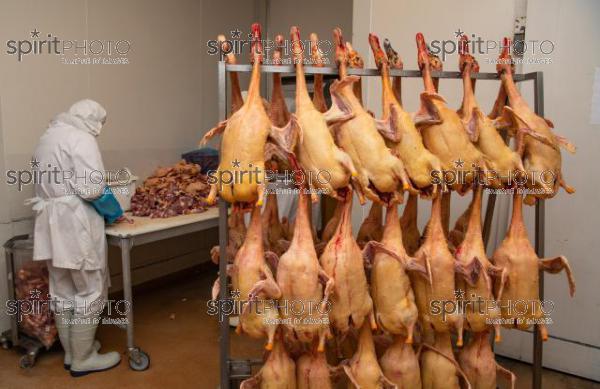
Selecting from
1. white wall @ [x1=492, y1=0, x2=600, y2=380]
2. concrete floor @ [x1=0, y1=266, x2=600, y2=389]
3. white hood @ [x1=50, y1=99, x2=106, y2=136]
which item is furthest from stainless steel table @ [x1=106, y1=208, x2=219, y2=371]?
white wall @ [x1=492, y1=0, x2=600, y2=380]

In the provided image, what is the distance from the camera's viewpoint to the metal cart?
356 cm

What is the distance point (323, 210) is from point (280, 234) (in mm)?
2389

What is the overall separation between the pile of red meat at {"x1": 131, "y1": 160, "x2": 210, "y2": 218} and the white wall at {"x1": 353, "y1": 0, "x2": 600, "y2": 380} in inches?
92.1

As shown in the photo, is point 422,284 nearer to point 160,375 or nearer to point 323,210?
point 160,375

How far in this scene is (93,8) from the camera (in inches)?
177

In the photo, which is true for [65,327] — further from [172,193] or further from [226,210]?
[226,210]

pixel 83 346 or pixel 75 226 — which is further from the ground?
pixel 75 226

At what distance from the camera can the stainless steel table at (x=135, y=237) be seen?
11.5 feet

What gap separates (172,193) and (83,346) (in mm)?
1531

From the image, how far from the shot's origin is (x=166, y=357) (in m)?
3.76

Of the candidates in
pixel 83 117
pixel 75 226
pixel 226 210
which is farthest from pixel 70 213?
pixel 226 210

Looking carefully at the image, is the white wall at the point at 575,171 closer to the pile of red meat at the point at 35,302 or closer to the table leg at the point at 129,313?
the table leg at the point at 129,313

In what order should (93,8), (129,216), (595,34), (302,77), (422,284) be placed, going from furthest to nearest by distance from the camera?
1. (93,8)
2. (129,216)
3. (595,34)
4. (422,284)
5. (302,77)

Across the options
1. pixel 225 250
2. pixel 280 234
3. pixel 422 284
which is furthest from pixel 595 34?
pixel 225 250
